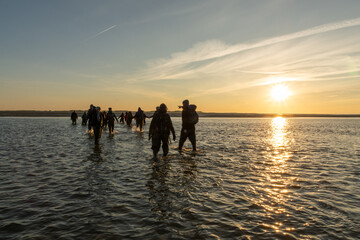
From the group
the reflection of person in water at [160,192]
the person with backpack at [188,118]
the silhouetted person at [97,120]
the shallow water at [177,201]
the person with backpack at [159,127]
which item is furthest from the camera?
the silhouetted person at [97,120]

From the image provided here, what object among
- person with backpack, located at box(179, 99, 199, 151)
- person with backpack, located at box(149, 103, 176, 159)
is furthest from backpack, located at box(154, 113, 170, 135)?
person with backpack, located at box(179, 99, 199, 151)

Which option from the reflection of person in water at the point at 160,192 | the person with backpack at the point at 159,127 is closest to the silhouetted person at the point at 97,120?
the person with backpack at the point at 159,127

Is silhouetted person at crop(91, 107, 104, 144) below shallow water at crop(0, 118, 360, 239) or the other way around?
the other way around

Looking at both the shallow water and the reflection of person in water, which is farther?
the reflection of person in water

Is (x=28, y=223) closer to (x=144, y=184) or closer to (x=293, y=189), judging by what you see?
(x=144, y=184)

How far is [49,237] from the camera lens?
4.06 meters

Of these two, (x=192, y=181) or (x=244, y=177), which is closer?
(x=192, y=181)

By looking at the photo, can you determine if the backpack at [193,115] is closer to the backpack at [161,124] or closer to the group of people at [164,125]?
the group of people at [164,125]

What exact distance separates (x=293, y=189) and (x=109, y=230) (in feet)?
16.5

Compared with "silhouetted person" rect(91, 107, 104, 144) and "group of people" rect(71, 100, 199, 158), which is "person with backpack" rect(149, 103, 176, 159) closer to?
"group of people" rect(71, 100, 199, 158)

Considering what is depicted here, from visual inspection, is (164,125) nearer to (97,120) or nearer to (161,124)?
(161,124)

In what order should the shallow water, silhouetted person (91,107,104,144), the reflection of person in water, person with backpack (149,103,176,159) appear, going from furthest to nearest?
silhouetted person (91,107,104,144) → person with backpack (149,103,176,159) → the reflection of person in water → the shallow water

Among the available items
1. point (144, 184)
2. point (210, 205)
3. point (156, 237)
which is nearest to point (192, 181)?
point (144, 184)

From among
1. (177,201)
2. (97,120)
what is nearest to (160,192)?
(177,201)
